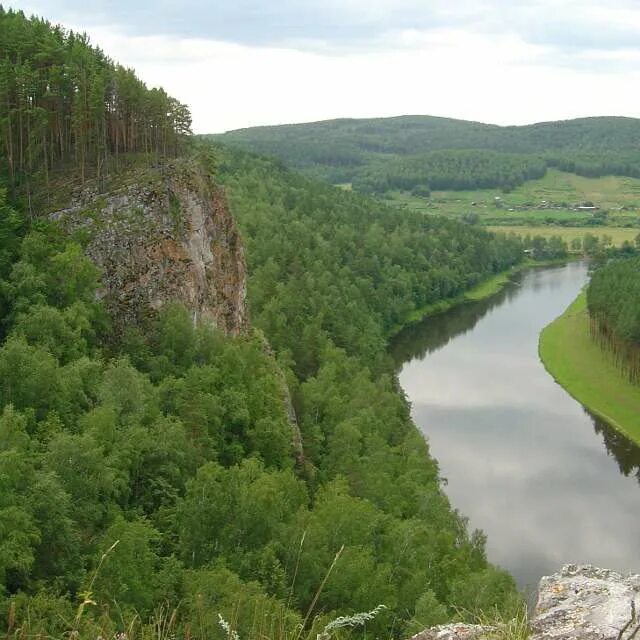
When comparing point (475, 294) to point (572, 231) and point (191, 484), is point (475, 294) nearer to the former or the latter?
point (572, 231)

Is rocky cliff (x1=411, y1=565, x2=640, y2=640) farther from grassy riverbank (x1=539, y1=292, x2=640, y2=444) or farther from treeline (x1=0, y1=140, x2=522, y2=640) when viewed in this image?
grassy riverbank (x1=539, y1=292, x2=640, y2=444)

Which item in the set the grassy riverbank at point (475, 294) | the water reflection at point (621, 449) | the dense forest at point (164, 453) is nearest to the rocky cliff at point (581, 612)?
the dense forest at point (164, 453)

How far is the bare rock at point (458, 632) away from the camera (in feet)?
22.8

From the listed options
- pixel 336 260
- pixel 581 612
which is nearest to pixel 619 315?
pixel 336 260

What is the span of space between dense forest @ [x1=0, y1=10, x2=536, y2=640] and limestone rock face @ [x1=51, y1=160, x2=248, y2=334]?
1.22m

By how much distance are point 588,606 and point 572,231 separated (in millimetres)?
193859

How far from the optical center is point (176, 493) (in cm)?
2736

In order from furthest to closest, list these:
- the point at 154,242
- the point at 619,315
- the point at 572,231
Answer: the point at 572,231, the point at 619,315, the point at 154,242

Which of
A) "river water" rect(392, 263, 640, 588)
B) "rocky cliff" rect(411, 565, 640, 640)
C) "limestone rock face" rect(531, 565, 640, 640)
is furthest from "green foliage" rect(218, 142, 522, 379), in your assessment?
"rocky cliff" rect(411, 565, 640, 640)

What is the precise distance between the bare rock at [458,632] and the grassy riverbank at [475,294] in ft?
283

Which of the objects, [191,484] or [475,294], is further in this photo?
[475,294]

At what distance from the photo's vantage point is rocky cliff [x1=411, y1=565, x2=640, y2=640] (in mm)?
6997

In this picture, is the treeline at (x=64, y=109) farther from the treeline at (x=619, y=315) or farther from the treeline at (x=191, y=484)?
the treeline at (x=619, y=315)

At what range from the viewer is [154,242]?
3941cm
